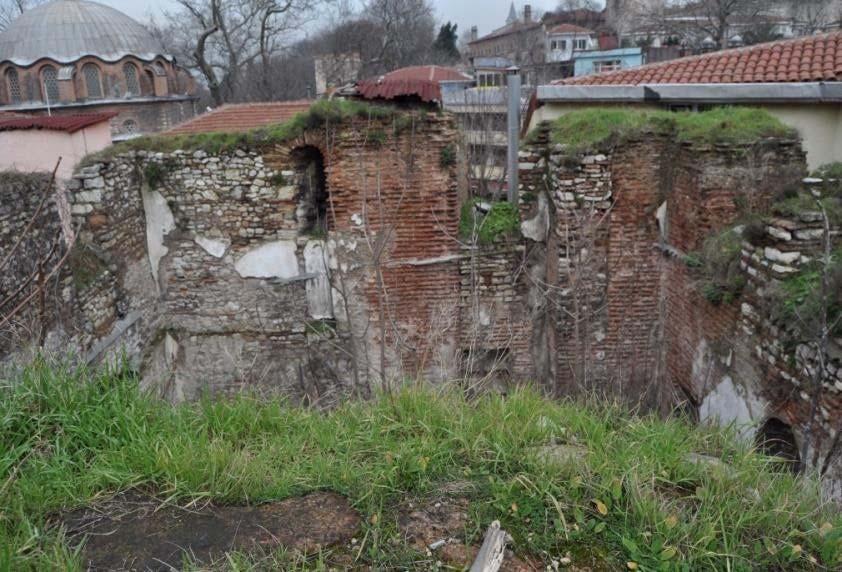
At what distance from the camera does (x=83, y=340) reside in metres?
5.61

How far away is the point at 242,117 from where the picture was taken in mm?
9688

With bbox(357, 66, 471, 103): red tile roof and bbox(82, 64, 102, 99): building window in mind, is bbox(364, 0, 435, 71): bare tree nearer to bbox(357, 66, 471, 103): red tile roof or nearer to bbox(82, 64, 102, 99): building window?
bbox(82, 64, 102, 99): building window

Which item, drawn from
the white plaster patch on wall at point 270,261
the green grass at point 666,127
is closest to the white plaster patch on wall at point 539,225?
the green grass at point 666,127

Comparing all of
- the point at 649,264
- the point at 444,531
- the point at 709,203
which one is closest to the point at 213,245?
the point at 649,264

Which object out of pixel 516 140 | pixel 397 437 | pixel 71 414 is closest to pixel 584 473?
pixel 397 437

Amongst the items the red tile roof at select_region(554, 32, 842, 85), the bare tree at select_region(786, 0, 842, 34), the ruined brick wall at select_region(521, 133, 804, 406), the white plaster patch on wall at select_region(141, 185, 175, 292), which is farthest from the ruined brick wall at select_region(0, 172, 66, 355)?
the bare tree at select_region(786, 0, 842, 34)

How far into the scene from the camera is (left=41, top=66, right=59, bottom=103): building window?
2530 centimetres

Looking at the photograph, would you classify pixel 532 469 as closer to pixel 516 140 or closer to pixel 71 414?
pixel 71 414

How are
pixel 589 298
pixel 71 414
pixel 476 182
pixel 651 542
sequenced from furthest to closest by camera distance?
pixel 476 182 < pixel 589 298 < pixel 71 414 < pixel 651 542

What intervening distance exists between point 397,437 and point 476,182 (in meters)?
5.57

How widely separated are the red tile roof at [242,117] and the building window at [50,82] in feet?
64.5

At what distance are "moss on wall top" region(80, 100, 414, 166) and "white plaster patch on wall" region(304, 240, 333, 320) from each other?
1.23 metres

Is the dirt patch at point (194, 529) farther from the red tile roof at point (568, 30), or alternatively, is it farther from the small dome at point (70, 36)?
the red tile roof at point (568, 30)

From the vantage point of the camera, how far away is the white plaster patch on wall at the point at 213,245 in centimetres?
681
